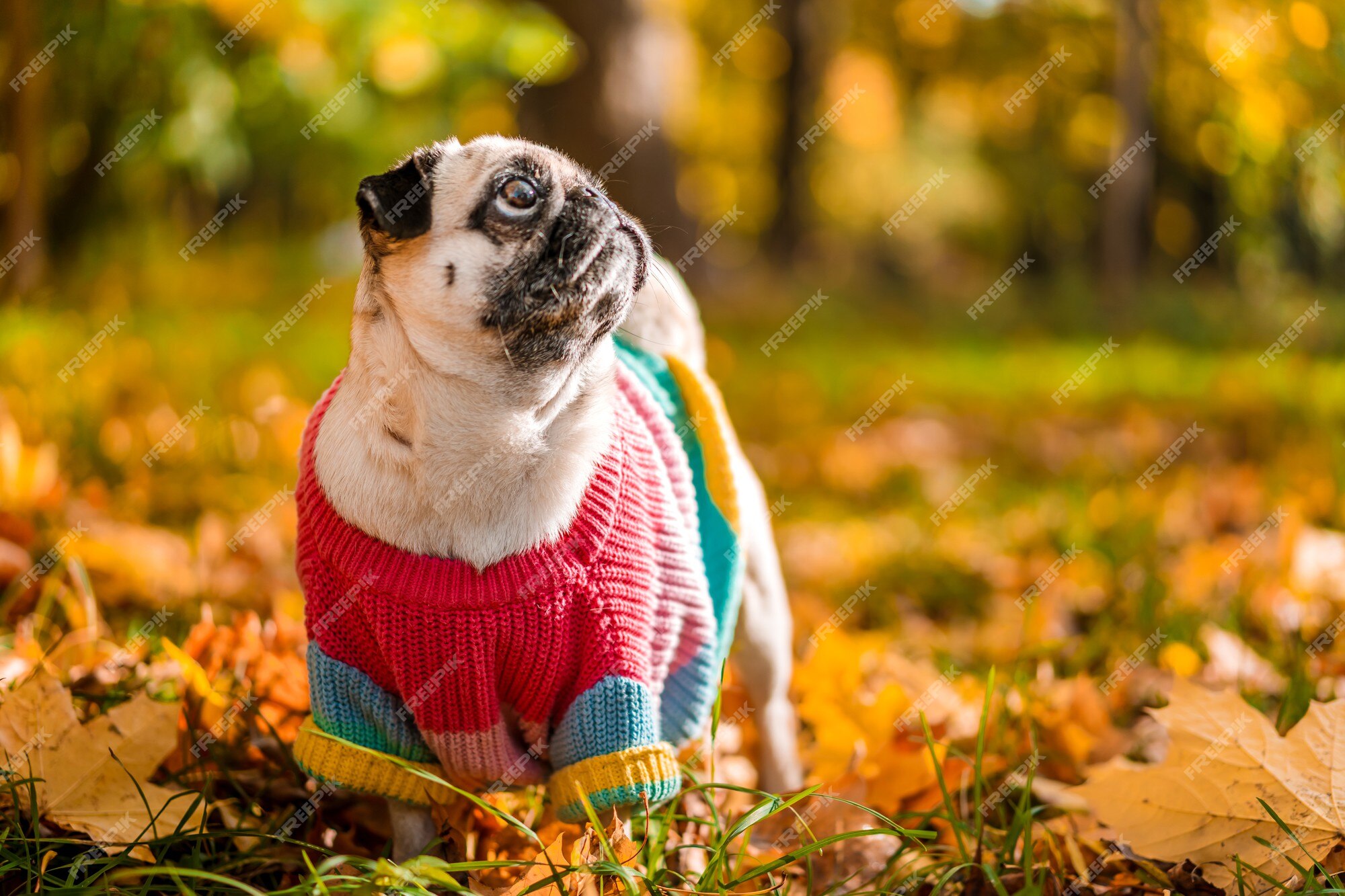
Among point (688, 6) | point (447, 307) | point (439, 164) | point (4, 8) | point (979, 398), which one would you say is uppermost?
Answer: point (688, 6)

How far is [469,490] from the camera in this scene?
171 centimetres

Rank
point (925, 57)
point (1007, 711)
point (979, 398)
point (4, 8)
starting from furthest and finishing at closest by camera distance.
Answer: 1. point (925, 57)
2. point (979, 398)
3. point (4, 8)
4. point (1007, 711)

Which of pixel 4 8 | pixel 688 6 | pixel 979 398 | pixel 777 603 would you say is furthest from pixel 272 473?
pixel 688 6

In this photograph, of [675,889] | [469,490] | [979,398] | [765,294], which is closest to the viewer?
[675,889]

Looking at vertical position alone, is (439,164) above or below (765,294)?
above

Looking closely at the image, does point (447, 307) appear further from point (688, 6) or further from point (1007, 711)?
point (688, 6)

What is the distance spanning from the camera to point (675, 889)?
1587 mm

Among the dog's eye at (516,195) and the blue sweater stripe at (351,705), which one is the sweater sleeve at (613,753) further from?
the dog's eye at (516,195)

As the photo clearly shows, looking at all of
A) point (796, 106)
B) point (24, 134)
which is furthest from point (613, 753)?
point (796, 106)

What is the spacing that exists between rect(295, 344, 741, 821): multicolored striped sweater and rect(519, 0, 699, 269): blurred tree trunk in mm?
6330

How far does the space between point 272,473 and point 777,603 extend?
239 cm

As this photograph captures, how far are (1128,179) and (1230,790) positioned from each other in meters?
10.1

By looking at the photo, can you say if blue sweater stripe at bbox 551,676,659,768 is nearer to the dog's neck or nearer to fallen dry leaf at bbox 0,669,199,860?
the dog's neck

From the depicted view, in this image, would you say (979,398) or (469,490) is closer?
(469,490)
